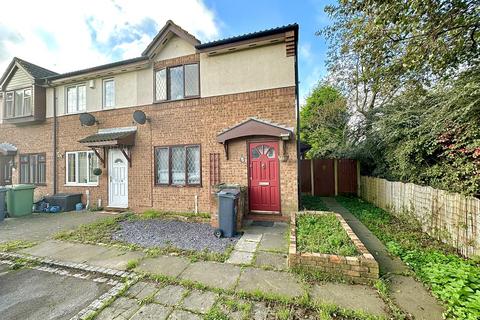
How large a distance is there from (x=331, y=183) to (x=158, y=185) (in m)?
9.71

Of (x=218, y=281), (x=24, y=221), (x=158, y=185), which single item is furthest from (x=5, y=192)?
(x=218, y=281)

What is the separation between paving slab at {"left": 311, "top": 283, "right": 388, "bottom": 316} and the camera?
2.67 meters

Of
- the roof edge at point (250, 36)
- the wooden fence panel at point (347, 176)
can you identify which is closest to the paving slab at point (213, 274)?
the roof edge at point (250, 36)

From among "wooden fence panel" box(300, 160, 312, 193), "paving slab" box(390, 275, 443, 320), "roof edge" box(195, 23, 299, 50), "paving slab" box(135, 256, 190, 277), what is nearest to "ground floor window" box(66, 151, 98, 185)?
"roof edge" box(195, 23, 299, 50)

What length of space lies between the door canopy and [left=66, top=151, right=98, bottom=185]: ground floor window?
6.57m

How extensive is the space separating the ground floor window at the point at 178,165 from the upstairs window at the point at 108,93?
3333 mm

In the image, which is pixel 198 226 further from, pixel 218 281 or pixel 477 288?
pixel 477 288

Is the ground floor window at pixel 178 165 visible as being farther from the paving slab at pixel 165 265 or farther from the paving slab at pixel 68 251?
the paving slab at pixel 165 265

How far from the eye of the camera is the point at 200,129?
25.3ft

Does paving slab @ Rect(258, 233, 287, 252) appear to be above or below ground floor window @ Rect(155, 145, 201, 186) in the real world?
below

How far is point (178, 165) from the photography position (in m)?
8.11

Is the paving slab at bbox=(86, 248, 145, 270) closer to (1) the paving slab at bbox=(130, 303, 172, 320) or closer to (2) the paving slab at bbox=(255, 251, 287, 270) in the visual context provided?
(1) the paving slab at bbox=(130, 303, 172, 320)

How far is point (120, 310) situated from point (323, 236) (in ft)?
12.5

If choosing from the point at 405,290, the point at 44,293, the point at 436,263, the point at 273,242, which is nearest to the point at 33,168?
the point at 44,293
